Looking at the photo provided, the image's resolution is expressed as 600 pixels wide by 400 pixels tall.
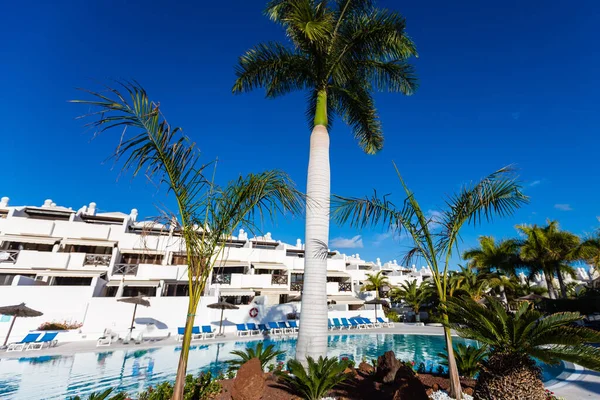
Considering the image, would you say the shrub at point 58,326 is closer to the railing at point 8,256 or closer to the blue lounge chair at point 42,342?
the blue lounge chair at point 42,342

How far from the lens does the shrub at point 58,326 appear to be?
57.4ft

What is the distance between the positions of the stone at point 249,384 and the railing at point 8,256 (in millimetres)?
27203

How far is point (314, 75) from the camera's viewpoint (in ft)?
33.1

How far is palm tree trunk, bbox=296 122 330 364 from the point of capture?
7.20m

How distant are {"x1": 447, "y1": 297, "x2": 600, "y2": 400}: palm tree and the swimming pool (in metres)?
4.90

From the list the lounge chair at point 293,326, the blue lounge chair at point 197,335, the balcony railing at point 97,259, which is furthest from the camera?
the balcony railing at point 97,259

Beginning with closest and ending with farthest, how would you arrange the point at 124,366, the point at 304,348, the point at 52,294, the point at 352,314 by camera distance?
1. the point at 304,348
2. the point at 124,366
3. the point at 52,294
4. the point at 352,314

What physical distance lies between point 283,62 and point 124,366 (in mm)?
13804

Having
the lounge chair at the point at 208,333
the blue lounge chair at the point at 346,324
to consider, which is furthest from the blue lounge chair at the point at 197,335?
the blue lounge chair at the point at 346,324

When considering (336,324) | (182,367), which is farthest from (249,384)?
(336,324)

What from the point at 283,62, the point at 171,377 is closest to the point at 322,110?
the point at 283,62

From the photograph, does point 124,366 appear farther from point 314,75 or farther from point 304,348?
point 314,75

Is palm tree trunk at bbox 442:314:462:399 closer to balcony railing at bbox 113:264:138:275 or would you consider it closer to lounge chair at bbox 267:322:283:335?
lounge chair at bbox 267:322:283:335

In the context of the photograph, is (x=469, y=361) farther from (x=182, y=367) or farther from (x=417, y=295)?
(x=417, y=295)
